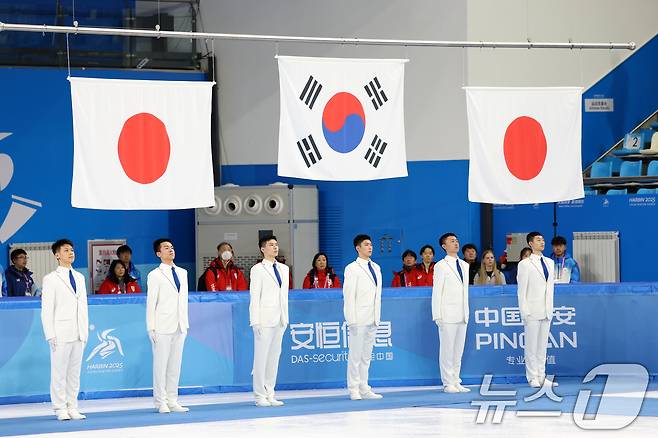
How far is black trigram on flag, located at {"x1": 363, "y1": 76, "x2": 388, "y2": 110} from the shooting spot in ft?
45.5

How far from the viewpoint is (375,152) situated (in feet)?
45.4

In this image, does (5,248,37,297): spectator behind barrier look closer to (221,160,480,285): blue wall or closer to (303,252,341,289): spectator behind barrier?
(303,252,341,289): spectator behind barrier

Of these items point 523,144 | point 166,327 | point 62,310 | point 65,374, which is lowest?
point 65,374

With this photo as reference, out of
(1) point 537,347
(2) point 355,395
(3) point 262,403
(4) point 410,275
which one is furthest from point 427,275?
(3) point 262,403

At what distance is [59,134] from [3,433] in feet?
27.3

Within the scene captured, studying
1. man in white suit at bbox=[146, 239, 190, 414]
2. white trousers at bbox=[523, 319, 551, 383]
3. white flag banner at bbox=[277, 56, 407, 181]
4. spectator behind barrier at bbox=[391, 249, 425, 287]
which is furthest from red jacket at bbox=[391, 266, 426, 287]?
man in white suit at bbox=[146, 239, 190, 414]

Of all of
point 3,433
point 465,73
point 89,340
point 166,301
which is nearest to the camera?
point 3,433

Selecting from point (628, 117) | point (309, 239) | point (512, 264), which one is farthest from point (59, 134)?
point (628, 117)

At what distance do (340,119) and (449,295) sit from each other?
2786 millimetres

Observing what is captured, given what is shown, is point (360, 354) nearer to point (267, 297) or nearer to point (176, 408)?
point (267, 297)

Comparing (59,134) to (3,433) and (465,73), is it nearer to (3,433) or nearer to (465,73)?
(465,73)

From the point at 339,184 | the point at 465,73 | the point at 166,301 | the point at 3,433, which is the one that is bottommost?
the point at 3,433

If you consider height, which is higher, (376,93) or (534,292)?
(376,93)

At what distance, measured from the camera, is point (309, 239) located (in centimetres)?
2000
